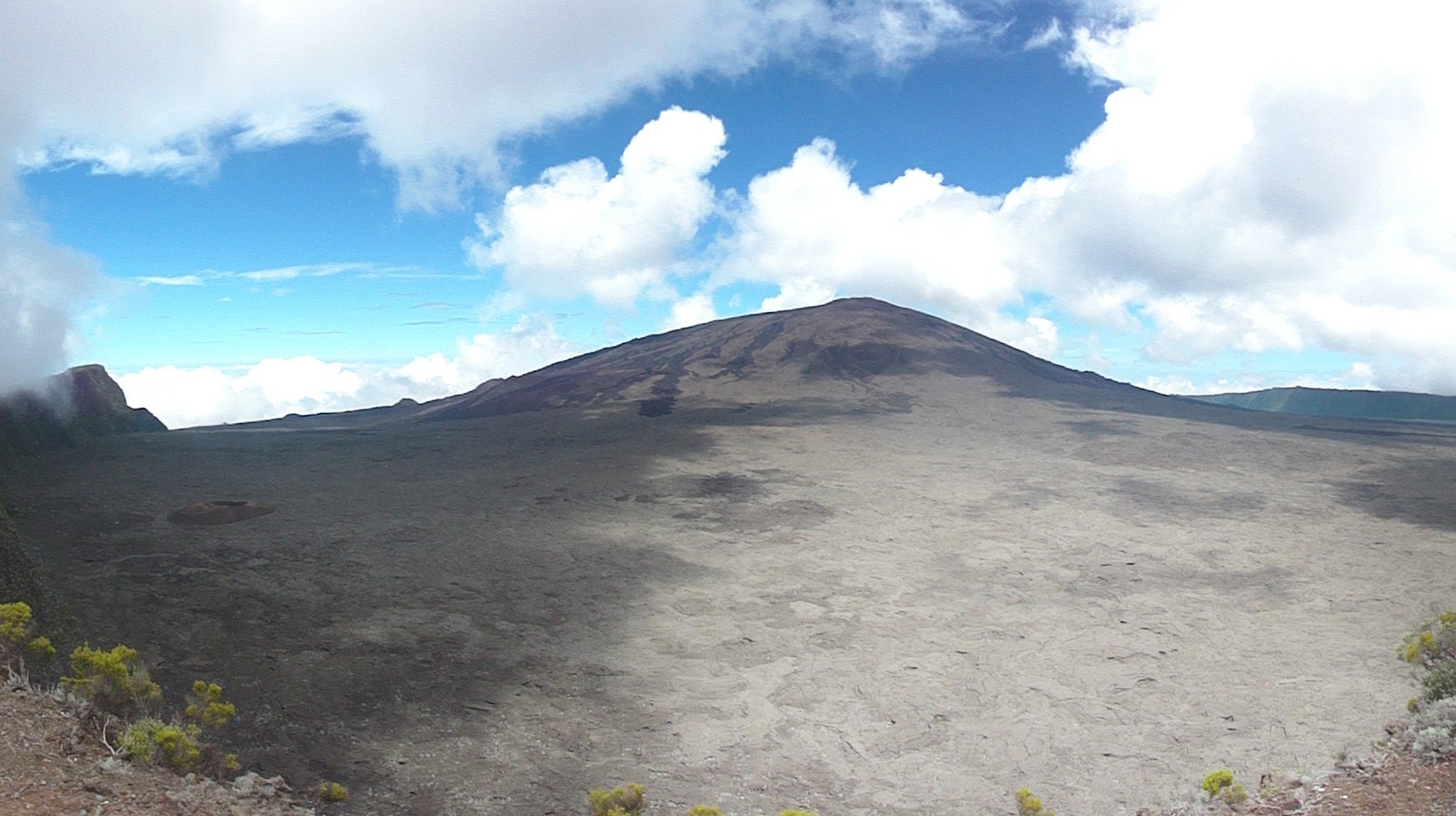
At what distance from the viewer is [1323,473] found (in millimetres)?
26500

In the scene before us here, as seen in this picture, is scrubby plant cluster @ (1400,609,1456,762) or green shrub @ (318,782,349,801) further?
green shrub @ (318,782,349,801)

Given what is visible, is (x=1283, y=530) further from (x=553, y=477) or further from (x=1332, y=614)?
(x=553, y=477)

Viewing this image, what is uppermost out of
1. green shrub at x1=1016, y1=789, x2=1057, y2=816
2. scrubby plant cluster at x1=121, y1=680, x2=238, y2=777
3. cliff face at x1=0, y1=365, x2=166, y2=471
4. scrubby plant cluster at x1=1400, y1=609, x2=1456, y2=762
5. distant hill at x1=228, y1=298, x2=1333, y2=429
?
distant hill at x1=228, y1=298, x2=1333, y2=429

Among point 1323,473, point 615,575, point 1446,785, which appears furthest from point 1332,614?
point 1323,473

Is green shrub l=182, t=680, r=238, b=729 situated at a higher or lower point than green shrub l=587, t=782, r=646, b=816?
higher

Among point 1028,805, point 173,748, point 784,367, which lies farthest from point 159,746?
point 784,367

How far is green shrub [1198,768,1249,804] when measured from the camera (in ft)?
26.7

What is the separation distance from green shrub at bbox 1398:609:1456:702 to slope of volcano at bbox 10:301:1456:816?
0.48 m

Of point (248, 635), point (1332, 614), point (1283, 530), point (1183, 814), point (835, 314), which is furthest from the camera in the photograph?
point (835, 314)

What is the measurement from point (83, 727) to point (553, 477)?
19112 millimetres

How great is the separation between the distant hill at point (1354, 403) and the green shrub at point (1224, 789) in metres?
83.2

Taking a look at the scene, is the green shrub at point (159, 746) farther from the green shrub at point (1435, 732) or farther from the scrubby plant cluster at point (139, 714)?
the green shrub at point (1435, 732)

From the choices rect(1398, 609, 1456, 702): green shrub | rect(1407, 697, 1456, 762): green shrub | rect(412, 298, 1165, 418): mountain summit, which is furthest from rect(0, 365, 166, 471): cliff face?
rect(1398, 609, 1456, 702): green shrub

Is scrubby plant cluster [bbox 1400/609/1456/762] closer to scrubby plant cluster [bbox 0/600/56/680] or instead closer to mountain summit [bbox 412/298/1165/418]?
scrubby plant cluster [bbox 0/600/56/680]
